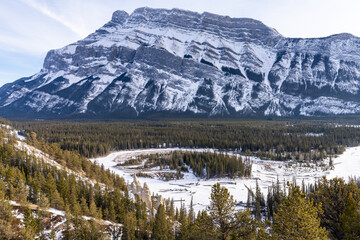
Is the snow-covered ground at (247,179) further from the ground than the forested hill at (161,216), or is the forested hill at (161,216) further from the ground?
the forested hill at (161,216)

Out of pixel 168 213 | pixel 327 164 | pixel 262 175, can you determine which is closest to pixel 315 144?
pixel 327 164

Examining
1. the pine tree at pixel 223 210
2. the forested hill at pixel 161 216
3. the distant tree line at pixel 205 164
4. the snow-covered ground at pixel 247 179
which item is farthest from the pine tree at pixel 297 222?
the distant tree line at pixel 205 164

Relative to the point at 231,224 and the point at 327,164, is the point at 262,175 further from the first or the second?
the point at 231,224

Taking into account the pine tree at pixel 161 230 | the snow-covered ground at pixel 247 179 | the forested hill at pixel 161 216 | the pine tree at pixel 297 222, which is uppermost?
the pine tree at pixel 297 222

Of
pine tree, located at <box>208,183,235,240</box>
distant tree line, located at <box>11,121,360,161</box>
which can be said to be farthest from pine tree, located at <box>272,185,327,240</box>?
distant tree line, located at <box>11,121,360,161</box>

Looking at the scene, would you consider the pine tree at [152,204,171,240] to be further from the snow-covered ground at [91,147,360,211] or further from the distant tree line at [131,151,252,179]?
the distant tree line at [131,151,252,179]

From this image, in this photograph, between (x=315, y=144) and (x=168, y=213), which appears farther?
(x=315, y=144)

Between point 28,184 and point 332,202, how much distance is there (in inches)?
2307

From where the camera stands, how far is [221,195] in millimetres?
24406

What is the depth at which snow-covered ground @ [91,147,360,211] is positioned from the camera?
80350 millimetres

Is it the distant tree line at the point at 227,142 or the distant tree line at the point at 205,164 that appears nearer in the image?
the distant tree line at the point at 205,164

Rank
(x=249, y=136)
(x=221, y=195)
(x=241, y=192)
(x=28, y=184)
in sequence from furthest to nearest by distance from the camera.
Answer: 1. (x=249, y=136)
2. (x=241, y=192)
3. (x=28, y=184)
4. (x=221, y=195)

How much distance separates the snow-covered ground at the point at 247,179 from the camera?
80.3 metres

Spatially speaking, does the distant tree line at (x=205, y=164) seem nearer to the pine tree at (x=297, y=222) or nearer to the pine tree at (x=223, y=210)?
the pine tree at (x=223, y=210)
